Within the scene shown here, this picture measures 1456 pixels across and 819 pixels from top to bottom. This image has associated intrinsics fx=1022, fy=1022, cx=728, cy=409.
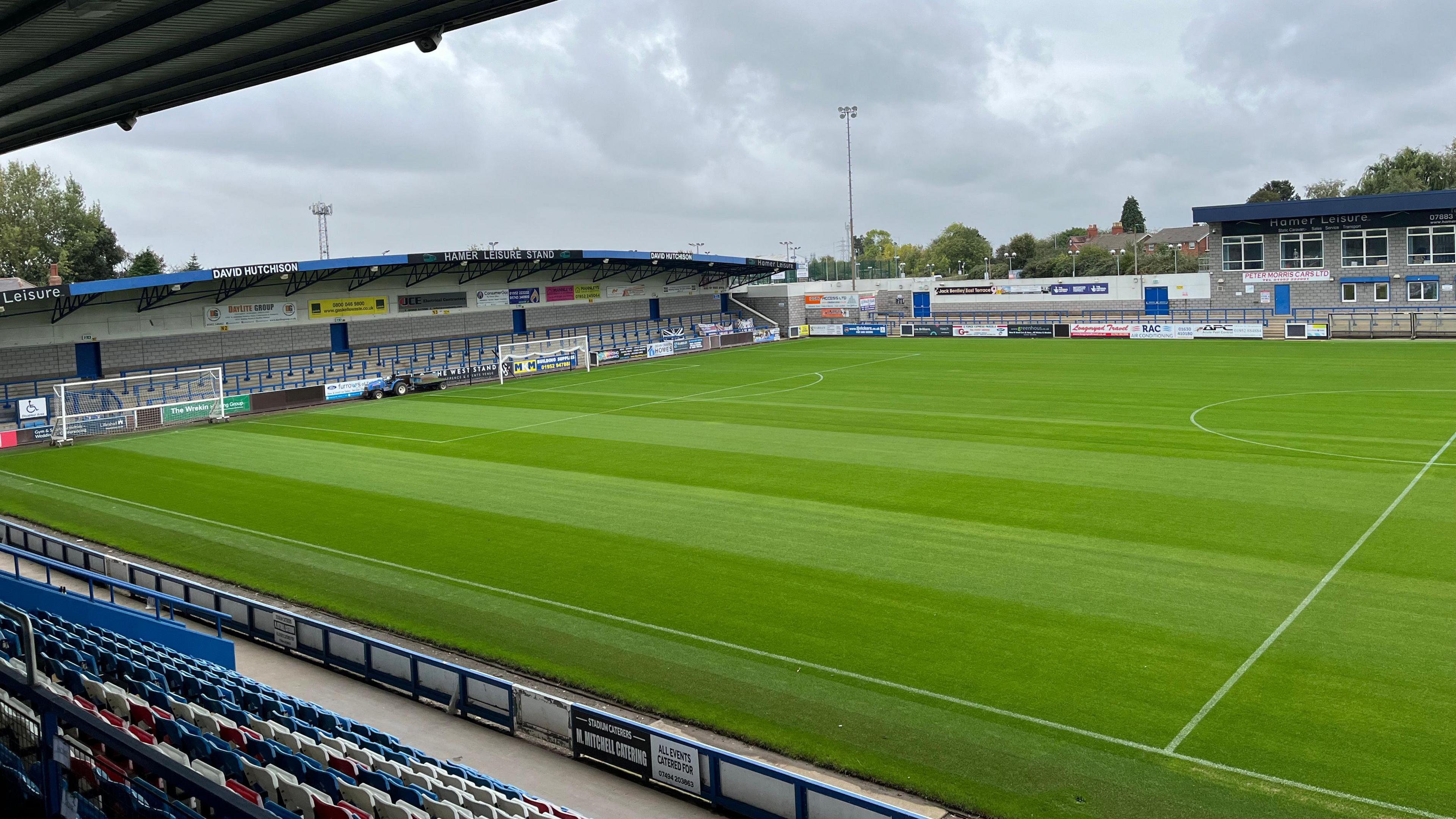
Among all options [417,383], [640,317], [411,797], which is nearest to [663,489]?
[411,797]

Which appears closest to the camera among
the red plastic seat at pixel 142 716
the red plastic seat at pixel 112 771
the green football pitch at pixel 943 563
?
the red plastic seat at pixel 112 771

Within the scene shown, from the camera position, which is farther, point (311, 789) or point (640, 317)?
point (640, 317)

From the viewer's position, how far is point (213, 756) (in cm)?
860

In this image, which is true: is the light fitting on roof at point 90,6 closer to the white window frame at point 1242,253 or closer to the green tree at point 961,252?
the white window frame at point 1242,253

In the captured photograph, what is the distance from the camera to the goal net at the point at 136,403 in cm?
4100

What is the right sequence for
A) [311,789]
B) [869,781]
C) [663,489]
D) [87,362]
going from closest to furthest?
1. [311,789]
2. [869,781]
3. [663,489]
4. [87,362]

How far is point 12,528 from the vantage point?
24.2 m

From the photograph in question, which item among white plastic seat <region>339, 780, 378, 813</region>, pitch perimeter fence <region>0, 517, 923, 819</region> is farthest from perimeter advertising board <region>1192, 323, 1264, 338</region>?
white plastic seat <region>339, 780, 378, 813</region>

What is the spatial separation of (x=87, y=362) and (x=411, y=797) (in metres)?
52.0

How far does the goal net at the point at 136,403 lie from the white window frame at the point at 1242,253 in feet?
207

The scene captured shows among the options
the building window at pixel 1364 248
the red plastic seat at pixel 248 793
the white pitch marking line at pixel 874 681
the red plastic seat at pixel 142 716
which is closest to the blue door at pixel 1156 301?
the building window at pixel 1364 248

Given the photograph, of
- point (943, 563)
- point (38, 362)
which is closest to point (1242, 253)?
point (943, 563)

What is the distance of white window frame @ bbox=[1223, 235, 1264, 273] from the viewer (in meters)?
69.4

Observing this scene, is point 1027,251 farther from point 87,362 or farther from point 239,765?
point 239,765
